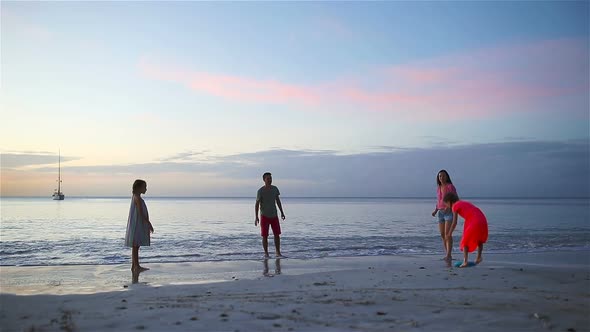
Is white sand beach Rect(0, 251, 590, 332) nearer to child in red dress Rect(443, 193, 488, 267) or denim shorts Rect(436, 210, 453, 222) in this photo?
child in red dress Rect(443, 193, 488, 267)

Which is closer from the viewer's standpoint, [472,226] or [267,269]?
[472,226]

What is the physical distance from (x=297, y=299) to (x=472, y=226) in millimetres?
4825

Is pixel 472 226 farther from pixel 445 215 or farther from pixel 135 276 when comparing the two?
pixel 135 276

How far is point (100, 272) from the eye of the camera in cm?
954

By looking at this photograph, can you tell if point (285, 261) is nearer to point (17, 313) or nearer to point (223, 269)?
point (223, 269)

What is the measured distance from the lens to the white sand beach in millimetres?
4887

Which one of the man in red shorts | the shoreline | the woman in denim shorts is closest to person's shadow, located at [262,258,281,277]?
the shoreline

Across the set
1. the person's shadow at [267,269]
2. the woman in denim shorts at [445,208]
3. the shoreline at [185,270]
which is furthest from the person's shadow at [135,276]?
the woman in denim shorts at [445,208]

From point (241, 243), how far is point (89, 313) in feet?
34.9

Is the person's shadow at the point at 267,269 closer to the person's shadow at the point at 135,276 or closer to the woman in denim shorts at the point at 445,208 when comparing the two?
the person's shadow at the point at 135,276

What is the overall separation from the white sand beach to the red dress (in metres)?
0.58

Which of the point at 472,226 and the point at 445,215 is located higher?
the point at 445,215

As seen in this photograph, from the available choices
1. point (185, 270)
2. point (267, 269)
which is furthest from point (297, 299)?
point (185, 270)

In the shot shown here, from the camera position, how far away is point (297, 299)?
6133 mm
